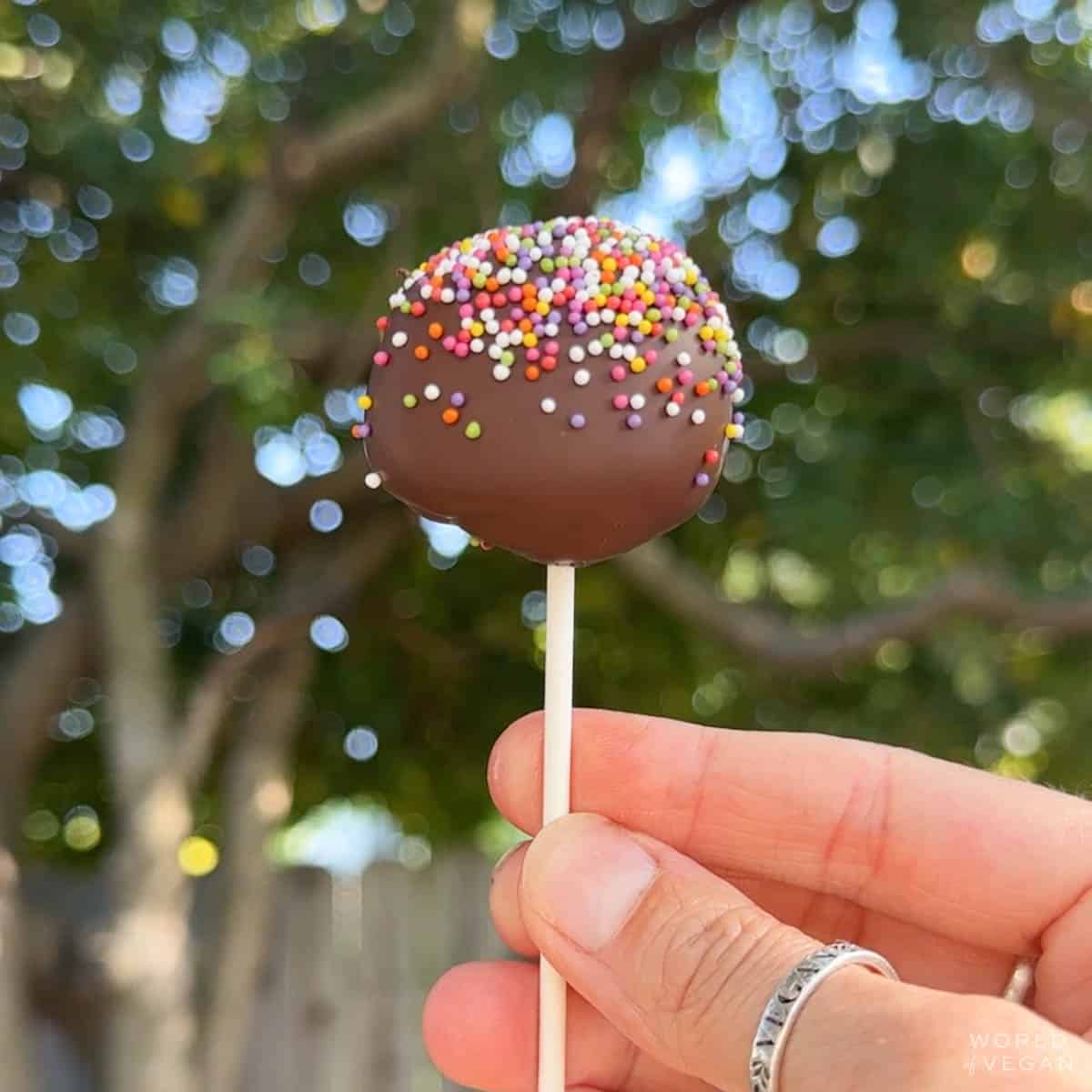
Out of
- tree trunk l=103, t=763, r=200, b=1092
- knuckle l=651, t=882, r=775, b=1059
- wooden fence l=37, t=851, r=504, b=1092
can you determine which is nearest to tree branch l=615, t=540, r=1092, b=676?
tree trunk l=103, t=763, r=200, b=1092

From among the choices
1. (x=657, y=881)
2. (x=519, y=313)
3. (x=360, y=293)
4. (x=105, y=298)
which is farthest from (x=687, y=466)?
(x=105, y=298)

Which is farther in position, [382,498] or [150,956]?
[382,498]

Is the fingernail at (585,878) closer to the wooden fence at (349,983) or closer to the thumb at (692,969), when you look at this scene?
the thumb at (692,969)

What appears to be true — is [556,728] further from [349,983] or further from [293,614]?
[349,983]

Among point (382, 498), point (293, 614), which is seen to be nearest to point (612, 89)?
point (382, 498)

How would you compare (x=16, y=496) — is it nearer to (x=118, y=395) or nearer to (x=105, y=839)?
(x=118, y=395)

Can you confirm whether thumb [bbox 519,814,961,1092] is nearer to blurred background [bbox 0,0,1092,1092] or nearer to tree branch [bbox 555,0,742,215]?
blurred background [bbox 0,0,1092,1092]

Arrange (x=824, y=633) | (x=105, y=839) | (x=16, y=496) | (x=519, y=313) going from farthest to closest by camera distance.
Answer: (x=105, y=839)
(x=16, y=496)
(x=824, y=633)
(x=519, y=313)
